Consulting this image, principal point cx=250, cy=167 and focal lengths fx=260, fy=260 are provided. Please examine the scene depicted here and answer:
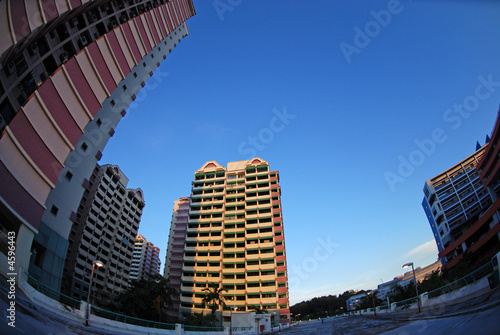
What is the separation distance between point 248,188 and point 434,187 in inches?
1990

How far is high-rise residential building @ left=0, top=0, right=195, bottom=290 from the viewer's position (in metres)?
16.8

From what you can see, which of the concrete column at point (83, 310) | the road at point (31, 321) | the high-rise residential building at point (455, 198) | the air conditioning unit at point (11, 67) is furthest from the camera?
the high-rise residential building at point (455, 198)

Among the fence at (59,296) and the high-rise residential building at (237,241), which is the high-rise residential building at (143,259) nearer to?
the high-rise residential building at (237,241)

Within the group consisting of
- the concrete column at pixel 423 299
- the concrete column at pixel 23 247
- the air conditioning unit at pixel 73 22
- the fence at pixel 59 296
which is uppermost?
the air conditioning unit at pixel 73 22

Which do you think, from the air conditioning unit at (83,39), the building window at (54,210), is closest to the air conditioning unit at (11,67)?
the air conditioning unit at (83,39)

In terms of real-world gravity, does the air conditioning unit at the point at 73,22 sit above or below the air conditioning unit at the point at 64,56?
above

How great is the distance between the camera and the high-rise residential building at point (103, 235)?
5822 cm

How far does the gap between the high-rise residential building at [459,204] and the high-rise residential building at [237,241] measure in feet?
123

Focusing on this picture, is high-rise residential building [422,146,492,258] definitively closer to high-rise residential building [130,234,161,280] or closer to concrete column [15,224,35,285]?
concrete column [15,224,35,285]

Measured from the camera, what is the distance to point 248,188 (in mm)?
76875

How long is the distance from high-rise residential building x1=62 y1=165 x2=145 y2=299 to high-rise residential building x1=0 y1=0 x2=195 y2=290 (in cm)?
3020

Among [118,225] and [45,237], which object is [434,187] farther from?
[118,225]

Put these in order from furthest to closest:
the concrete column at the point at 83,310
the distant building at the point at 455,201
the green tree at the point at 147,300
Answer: the distant building at the point at 455,201
the green tree at the point at 147,300
the concrete column at the point at 83,310

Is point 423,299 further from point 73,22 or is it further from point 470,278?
point 73,22
